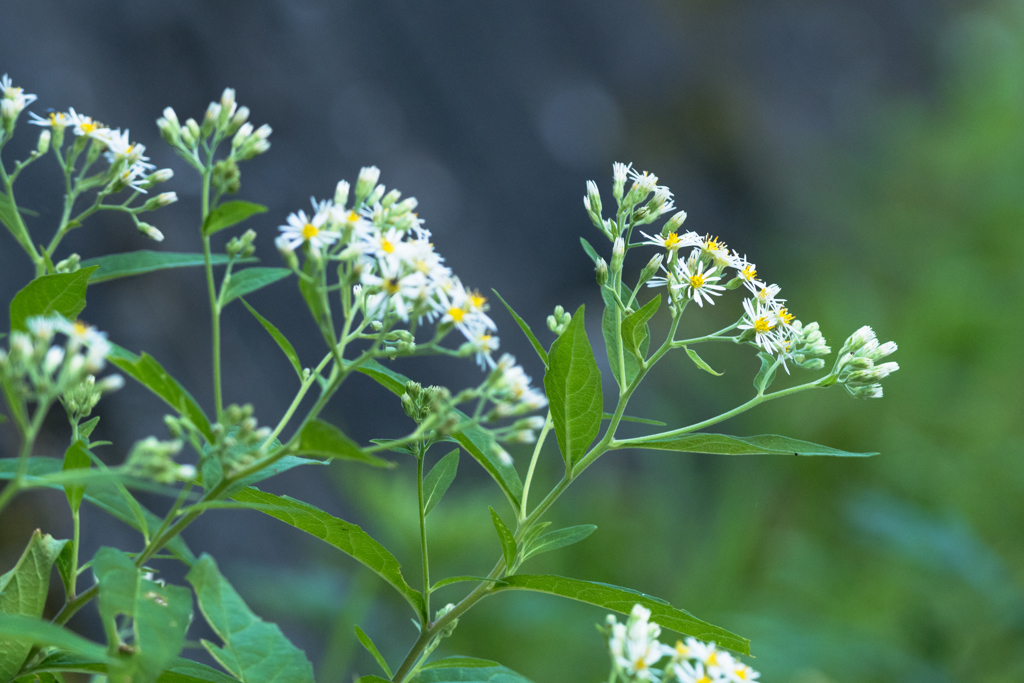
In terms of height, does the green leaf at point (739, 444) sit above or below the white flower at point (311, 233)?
above

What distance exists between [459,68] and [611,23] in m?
1.48

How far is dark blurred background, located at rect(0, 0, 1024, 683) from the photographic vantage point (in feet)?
7.63

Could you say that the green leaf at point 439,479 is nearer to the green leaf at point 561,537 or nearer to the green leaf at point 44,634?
the green leaf at point 561,537

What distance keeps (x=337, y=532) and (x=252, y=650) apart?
5.5 inches

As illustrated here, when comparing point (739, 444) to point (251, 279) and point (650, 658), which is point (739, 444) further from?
point (251, 279)

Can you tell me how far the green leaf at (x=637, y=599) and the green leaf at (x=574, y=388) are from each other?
0.40 feet

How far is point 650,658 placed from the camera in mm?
633

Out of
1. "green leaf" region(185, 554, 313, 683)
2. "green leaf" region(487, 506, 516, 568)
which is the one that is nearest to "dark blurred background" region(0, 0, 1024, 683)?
"green leaf" region(185, 554, 313, 683)

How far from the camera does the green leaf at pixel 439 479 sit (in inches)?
30.1

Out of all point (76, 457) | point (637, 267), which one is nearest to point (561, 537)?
point (76, 457)

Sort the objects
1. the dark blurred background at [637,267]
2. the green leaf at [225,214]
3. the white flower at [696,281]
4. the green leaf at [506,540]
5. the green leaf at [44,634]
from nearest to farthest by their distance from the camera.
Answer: the green leaf at [44,634]
the green leaf at [225,214]
the green leaf at [506,540]
the white flower at [696,281]
the dark blurred background at [637,267]

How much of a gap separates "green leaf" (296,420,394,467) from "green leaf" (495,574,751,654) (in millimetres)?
229

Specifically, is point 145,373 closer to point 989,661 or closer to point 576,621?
point 989,661

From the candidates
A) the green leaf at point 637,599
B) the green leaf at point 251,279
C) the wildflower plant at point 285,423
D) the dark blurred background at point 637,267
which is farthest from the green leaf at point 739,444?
the dark blurred background at point 637,267
